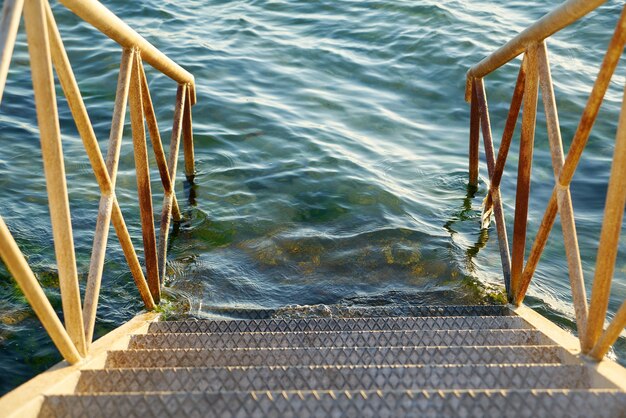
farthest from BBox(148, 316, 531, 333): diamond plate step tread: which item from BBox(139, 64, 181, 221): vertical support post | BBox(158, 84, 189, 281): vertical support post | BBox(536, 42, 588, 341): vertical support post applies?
BBox(139, 64, 181, 221): vertical support post

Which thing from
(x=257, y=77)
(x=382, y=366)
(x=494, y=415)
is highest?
(x=494, y=415)

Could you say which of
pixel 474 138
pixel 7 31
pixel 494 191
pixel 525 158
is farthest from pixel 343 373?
pixel 474 138

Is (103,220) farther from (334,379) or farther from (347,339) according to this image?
(334,379)

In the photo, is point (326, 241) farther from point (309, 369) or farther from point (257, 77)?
point (257, 77)

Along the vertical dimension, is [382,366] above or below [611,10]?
above

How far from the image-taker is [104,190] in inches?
140

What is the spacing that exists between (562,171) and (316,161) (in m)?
4.36

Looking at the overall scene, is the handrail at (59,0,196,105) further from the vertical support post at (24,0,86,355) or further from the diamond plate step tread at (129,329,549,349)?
the diamond plate step tread at (129,329,549,349)

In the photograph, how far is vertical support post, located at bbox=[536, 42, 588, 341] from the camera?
130 inches

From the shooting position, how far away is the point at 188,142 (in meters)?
6.62

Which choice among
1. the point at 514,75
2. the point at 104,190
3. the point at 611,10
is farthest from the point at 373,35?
the point at 104,190

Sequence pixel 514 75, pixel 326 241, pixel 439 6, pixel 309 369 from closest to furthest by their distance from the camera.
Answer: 1. pixel 309 369
2. pixel 326 241
3. pixel 514 75
4. pixel 439 6

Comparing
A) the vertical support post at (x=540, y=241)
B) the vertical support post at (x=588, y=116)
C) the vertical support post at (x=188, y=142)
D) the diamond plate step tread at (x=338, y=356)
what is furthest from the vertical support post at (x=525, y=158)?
the vertical support post at (x=188, y=142)

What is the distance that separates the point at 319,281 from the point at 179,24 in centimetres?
748
